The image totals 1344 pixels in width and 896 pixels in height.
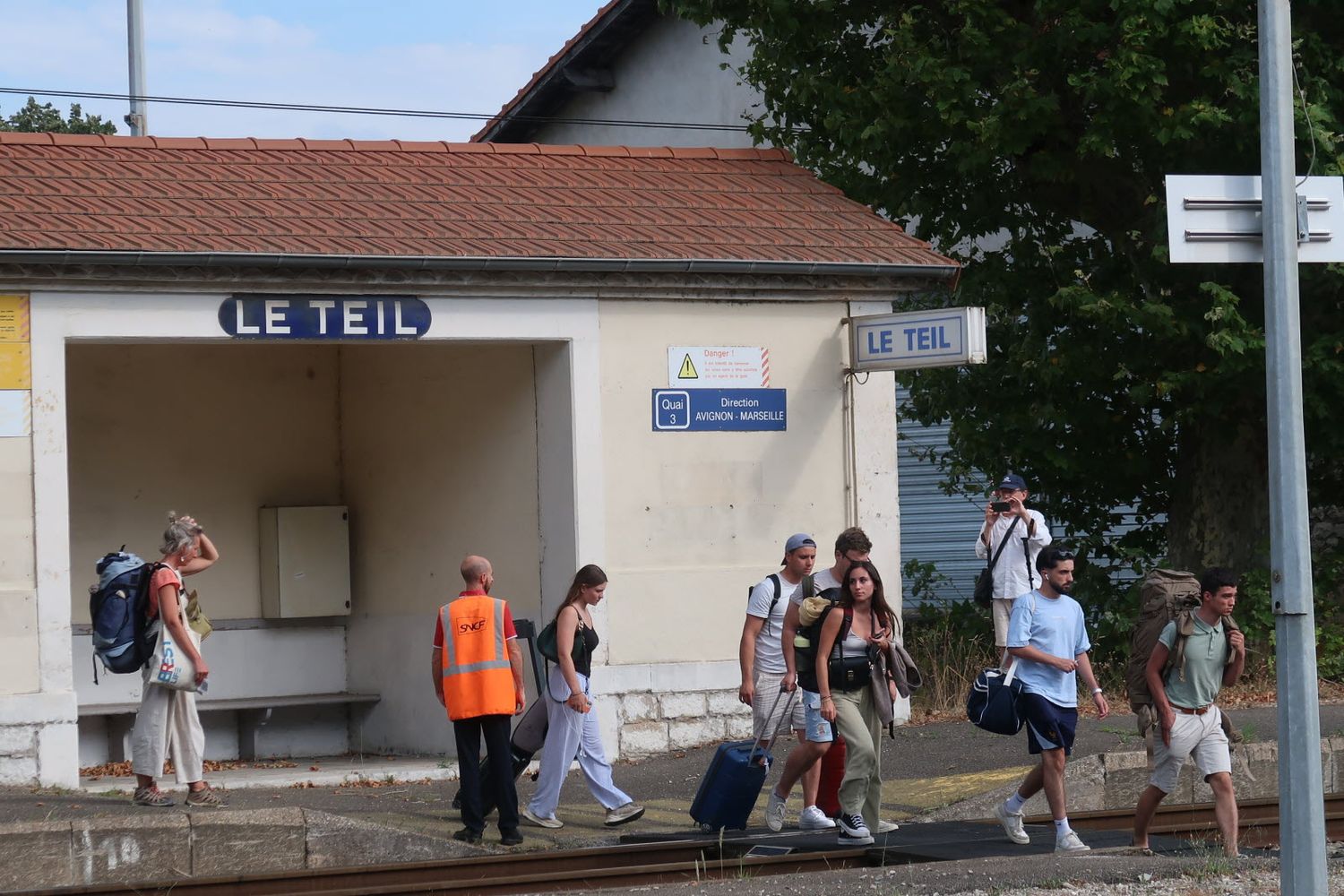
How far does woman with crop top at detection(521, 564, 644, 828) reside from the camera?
408 inches

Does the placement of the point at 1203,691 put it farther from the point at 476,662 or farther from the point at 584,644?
the point at 476,662

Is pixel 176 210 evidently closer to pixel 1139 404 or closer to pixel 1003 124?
pixel 1003 124

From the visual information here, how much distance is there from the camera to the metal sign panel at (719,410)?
1328cm

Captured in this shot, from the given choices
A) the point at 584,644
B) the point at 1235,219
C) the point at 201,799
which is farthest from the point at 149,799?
the point at 1235,219

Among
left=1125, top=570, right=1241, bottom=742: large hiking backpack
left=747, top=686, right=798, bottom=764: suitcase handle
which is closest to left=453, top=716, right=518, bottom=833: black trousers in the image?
left=747, top=686, right=798, bottom=764: suitcase handle

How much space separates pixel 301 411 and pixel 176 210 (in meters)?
3.52

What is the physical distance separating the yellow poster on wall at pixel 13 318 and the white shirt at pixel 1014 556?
259 inches

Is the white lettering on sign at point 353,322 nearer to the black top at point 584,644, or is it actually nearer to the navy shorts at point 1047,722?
the black top at point 584,644

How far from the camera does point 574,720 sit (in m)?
10.5

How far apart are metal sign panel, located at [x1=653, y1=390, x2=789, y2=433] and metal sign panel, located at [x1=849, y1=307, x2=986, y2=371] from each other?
708 mm

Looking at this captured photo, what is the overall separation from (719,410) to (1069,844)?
16.5ft

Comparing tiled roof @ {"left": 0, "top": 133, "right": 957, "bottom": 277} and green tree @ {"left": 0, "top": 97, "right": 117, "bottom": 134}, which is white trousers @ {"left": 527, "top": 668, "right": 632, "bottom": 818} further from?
green tree @ {"left": 0, "top": 97, "right": 117, "bottom": 134}

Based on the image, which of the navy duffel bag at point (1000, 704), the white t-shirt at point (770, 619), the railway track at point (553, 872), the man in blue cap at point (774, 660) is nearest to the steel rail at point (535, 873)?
the railway track at point (553, 872)

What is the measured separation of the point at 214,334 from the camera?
12.0 m
